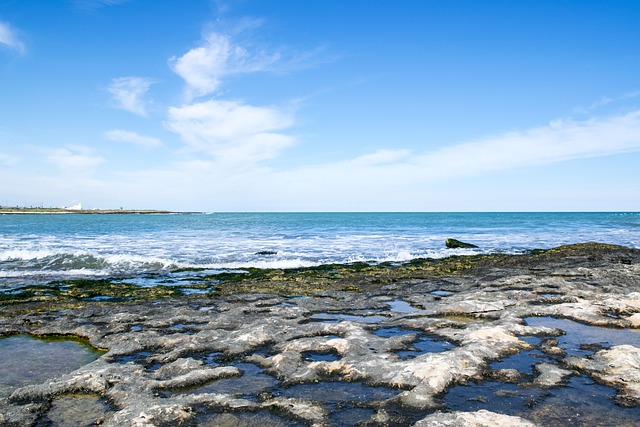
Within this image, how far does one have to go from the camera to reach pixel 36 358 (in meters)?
7.53

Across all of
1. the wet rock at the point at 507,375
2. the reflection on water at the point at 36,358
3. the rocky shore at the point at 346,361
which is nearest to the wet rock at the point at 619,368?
the rocky shore at the point at 346,361

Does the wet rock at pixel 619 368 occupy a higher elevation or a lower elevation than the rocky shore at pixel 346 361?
higher

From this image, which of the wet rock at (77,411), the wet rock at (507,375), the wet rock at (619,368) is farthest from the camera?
the wet rock at (507,375)

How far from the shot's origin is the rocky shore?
484 centimetres

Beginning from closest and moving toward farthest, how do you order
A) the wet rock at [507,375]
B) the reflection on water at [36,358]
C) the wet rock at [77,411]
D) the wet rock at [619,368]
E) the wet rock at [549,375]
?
the wet rock at [77,411] → the wet rock at [619,368] → the wet rock at [549,375] → the wet rock at [507,375] → the reflection on water at [36,358]

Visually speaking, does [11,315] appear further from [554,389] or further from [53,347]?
[554,389]

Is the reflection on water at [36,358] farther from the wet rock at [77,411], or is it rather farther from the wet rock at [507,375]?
the wet rock at [507,375]

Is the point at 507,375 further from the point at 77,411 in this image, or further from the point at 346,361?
the point at 77,411

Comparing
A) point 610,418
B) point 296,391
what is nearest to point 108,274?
point 296,391

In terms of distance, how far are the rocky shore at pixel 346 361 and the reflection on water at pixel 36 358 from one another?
1.20 ft

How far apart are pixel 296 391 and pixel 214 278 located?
14.4m

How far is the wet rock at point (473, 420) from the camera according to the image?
14.1 feet

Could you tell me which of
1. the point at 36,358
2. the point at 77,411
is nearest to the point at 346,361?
the point at 77,411

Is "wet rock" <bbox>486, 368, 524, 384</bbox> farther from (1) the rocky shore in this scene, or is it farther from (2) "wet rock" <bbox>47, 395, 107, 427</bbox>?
(2) "wet rock" <bbox>47, 395, 107, 427</bbox>
